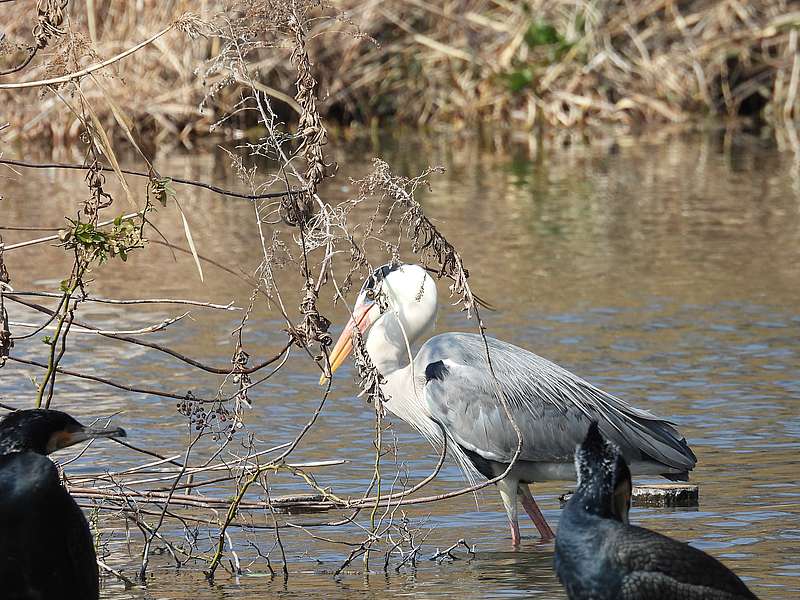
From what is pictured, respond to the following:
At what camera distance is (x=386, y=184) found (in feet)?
17.9

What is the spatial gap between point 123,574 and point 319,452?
1856mm

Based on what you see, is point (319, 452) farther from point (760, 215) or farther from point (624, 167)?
point (624, 167)

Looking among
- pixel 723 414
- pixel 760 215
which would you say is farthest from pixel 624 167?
pixel 723 414

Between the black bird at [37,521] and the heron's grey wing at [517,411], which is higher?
the black bird at [37,521]

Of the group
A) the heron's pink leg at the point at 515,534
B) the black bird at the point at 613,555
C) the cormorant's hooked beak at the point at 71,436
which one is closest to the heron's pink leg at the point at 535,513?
the heron's pink leg at the point at 515,534

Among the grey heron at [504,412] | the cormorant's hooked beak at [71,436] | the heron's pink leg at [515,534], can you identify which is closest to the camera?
the cormorant's hooked beak at [71,436]

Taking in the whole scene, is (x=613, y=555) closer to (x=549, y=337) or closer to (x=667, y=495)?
(x=667, y=495)

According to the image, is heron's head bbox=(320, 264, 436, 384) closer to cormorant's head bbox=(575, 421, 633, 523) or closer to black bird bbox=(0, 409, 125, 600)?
black bird bbox=(0, 409, 125, 600)

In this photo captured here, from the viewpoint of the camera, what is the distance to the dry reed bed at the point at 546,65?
21.9 meters

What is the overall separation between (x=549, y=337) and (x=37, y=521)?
6008 millimetres

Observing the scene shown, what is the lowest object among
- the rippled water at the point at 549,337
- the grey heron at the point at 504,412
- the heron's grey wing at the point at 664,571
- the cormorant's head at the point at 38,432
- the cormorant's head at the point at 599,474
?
the rippled water at the point at 549,337

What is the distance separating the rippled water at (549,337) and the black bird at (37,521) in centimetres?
123

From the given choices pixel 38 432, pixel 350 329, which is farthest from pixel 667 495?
pixel 38 432

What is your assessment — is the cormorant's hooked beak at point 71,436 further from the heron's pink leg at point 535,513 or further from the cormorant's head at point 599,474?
the heron's pink leg at point 535,513
